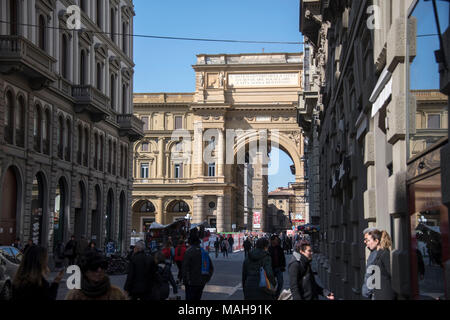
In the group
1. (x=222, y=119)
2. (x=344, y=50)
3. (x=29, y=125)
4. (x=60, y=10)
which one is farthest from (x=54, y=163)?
(x=222, y=119)

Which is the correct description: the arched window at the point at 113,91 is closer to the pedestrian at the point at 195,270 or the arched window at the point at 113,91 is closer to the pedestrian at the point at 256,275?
the pedestrian at the point at 195,270

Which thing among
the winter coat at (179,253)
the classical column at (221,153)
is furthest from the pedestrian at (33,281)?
the classical column at (221,153)

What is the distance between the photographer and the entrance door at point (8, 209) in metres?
24.6

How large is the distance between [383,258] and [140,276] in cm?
375

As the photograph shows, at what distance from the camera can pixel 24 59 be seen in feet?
78.2

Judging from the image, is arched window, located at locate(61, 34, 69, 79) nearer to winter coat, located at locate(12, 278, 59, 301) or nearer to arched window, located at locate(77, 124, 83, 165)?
arched window, located at locate(77, 124, 83, 165)

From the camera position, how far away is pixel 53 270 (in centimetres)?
2766

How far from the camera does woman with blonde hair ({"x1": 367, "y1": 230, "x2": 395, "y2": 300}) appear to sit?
782cm

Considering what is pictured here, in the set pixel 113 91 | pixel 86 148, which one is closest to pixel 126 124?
pixel 113 91

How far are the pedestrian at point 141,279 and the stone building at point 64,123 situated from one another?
1538 cm

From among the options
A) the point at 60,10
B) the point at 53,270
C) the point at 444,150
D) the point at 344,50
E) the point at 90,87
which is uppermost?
the point at 60,10

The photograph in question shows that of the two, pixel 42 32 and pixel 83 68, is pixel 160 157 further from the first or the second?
pixel 42 32
